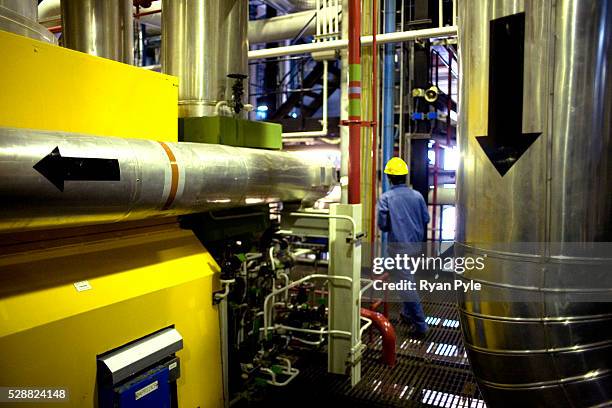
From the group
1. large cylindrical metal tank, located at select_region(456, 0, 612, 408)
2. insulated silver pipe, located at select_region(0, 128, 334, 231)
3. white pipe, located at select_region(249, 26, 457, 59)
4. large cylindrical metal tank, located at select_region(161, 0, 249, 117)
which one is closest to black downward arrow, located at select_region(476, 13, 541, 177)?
large cylindrical metal tank, located at select_region(456, 0, 612, 408)

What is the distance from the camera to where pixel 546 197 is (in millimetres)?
1752

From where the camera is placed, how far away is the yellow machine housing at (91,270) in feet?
5.09

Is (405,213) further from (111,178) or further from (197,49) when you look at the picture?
(111,178)

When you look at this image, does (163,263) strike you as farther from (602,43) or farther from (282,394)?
(602,43)

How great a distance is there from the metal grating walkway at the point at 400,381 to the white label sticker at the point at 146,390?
111 cm

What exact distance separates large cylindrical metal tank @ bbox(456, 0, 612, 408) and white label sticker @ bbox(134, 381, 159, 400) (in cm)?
140

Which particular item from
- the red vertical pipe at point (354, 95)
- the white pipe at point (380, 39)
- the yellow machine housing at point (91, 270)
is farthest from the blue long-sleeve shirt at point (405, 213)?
the yellow machine housing at point (91, 270)

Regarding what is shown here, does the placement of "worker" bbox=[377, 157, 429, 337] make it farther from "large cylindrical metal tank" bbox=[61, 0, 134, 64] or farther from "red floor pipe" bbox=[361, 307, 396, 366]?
"large cylindrical metal tank" bbox=[61, 0, 134, 64]

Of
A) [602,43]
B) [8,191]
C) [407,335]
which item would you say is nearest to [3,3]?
[8,191]

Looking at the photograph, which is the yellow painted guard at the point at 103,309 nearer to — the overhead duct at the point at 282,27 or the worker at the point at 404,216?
the worker at the point at 404,216

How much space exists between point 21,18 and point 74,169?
0.76 metres

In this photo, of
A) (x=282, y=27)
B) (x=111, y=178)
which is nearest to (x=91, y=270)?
(x=111, y=178)

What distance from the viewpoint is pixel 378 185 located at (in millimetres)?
5215

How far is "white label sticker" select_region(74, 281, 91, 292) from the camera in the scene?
1729 millimetres
